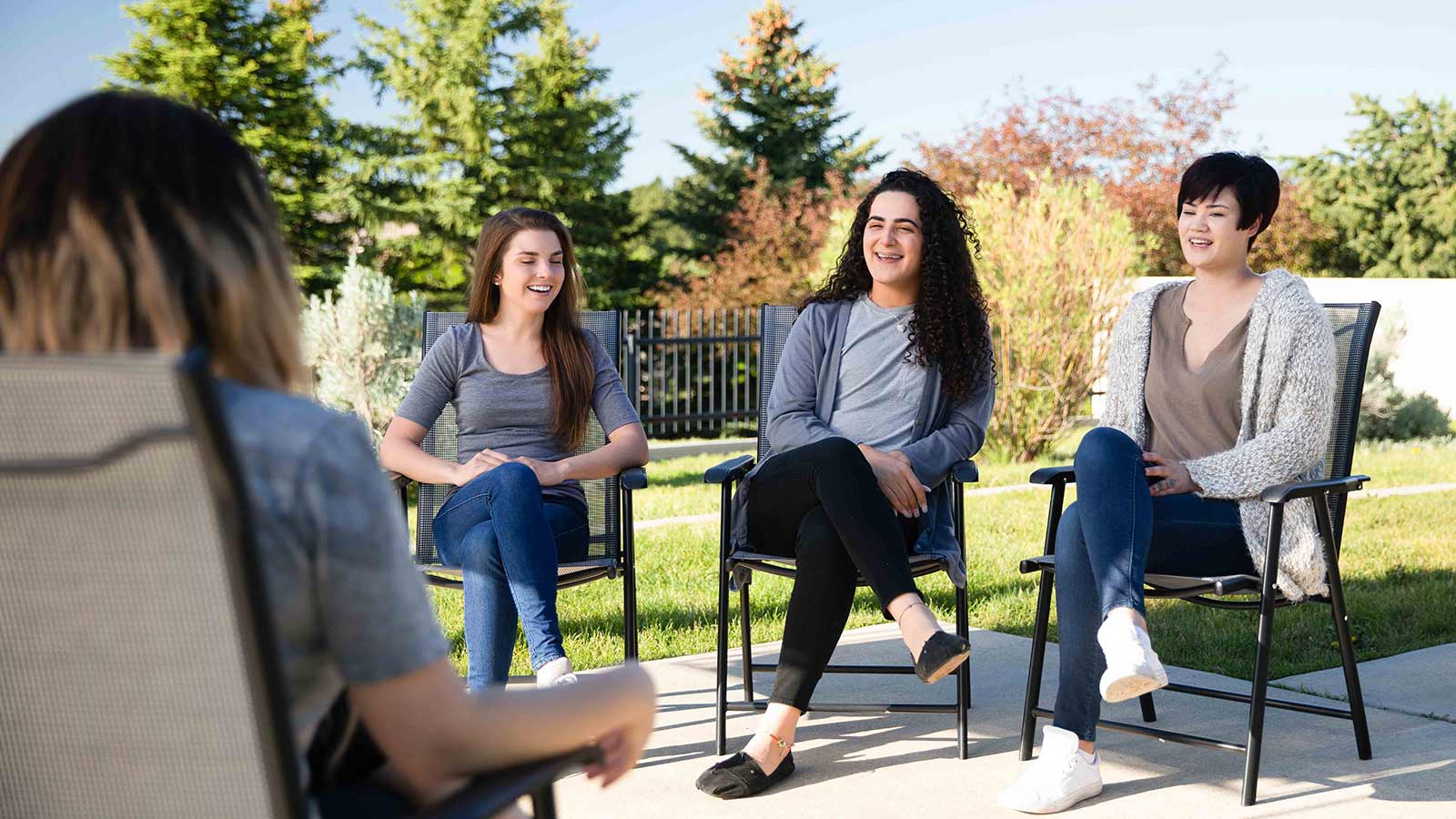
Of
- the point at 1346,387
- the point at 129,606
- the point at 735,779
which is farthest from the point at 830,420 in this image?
the point at 129,606

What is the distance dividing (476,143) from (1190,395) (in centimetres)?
1962

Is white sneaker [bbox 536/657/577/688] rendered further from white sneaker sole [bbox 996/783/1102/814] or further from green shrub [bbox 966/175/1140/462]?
Result: green shrub [bbox 966/175/1140/462]

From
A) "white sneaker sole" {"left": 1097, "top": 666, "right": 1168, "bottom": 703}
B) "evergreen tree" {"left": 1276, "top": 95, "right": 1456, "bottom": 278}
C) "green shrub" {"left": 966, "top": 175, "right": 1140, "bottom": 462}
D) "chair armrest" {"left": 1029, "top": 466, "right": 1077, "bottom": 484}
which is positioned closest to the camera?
"white sneaker sole" {"left": 1097, "top": 666, "right": 1168, "bottom": 703}

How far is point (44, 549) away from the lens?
3.05 ft

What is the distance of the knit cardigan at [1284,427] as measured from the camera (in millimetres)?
2975

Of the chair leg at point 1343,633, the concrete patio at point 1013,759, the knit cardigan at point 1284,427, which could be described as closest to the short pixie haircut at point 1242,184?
the knit cardigan at point 1284,427

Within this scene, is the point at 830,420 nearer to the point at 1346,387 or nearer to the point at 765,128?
the point at 1346,387

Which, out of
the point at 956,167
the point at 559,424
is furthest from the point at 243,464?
the point at 956,167

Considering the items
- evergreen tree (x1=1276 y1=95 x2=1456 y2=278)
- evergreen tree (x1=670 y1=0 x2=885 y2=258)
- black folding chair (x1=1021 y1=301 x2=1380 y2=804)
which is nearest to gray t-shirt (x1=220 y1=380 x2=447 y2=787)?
black folding chair (x1=1021 y1=301 x2=1380 y2=804)

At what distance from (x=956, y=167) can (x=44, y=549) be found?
19.6 meters

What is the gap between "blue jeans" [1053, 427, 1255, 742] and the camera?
9.30 feet

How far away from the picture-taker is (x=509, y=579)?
3.06 m

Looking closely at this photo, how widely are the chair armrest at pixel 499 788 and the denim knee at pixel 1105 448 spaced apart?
195 centimetres

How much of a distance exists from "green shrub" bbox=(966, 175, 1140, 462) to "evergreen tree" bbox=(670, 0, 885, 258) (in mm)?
13666
